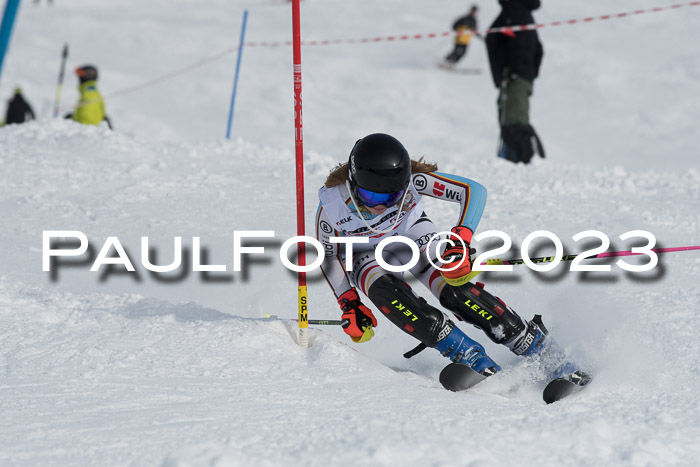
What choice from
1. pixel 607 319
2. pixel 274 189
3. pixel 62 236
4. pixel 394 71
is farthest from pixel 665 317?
pixel 394 71

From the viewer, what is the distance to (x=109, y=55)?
57.2 ft

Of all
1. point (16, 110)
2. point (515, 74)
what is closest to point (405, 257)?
point (515, 74)

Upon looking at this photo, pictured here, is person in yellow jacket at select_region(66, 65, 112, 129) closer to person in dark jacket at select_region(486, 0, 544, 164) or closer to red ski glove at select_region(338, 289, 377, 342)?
person in dark jacket at select_region(486, 0, 544, 164)

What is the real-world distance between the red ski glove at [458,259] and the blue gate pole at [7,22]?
233 centimetres

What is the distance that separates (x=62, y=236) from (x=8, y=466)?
370 cm

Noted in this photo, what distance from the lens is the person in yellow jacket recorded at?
1023 cm

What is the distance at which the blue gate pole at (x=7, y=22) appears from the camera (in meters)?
1.75

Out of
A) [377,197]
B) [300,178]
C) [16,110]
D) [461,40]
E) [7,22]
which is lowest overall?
[377,197]

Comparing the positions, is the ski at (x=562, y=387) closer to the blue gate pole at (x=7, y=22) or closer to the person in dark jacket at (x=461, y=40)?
the blue gate pole at (x=7, y=22)

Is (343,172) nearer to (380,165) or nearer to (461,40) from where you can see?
(380,165)

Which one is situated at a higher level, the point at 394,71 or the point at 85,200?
the point at 394,71

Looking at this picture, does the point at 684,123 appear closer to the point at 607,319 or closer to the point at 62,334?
the point at 607,319

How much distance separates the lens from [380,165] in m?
3.64

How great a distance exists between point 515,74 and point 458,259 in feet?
18.3
